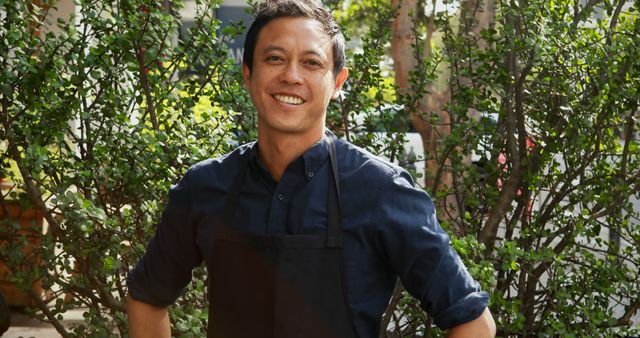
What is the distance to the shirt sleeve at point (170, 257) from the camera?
2.67m

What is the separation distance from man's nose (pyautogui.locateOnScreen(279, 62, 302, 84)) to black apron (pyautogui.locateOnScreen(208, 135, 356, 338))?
0.17 meters

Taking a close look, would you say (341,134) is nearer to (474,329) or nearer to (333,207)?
(333,207)

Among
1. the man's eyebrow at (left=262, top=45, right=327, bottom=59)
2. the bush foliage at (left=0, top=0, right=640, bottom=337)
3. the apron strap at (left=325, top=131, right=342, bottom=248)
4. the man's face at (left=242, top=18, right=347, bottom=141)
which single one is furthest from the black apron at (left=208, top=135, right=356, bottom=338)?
the bush foliage at (left=0, top=0, right=640, bottom=337)

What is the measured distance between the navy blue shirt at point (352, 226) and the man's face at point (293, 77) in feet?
0.26

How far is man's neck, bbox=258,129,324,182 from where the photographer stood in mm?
2594

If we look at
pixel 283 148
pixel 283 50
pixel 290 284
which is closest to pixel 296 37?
pixel 283 50

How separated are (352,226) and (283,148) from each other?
0.87ft

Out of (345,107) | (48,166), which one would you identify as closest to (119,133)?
(48,166)

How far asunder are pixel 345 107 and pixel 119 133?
125 cm

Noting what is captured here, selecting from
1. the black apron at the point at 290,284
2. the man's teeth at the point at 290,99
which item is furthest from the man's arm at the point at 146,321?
the man's teeth at the point at 290,99

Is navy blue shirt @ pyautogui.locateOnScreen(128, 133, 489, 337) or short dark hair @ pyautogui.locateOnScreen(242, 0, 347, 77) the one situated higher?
short dark hair @ pyautogui.locateOnScreen(242, 0, 347, 77)

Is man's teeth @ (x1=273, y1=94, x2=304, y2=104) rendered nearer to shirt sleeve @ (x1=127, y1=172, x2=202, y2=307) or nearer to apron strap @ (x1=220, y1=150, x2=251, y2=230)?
apron strap @ (x1=220, y1=150, x2=251, y2=230)

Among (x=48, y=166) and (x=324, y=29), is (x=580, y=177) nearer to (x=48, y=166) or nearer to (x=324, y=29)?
(x=48, y=166)

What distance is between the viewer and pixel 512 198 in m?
4.93
